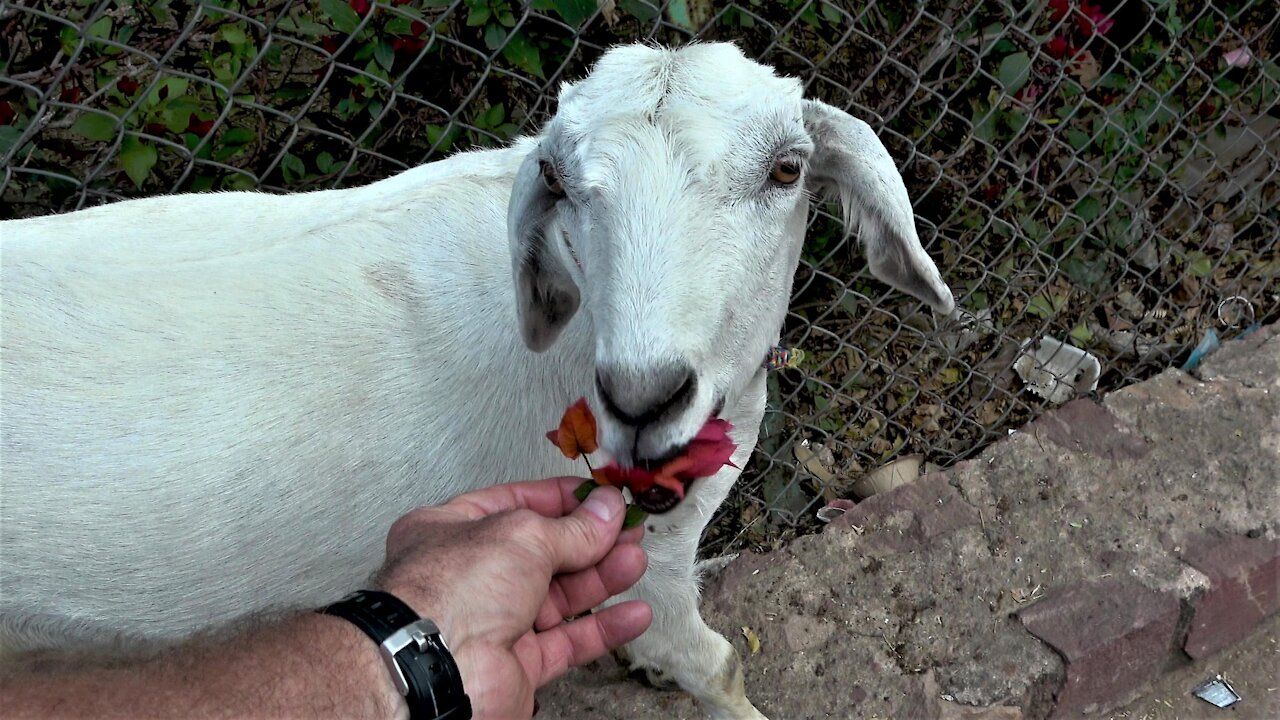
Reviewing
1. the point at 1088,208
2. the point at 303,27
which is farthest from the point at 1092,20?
the point at 303,27

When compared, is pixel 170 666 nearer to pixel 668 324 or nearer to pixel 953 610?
pixel 668 324

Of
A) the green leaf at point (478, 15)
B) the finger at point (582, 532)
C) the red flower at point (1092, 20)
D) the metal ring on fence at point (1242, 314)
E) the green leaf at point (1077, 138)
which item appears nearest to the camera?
the finger at point (582, 532)

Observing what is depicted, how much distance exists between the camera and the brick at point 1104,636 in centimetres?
274

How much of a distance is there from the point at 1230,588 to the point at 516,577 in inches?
102

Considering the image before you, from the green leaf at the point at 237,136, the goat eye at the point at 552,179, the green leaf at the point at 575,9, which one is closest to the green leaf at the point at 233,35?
the green leaf at the point at 237,136

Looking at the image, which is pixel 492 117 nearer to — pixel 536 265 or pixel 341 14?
pixel 341 14

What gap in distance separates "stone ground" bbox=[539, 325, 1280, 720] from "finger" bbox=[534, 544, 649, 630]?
1090 millimetres

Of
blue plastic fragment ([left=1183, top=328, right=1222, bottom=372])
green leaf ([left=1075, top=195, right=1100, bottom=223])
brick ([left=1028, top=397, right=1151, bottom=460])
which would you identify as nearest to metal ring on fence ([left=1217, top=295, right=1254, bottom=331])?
blue plastic fragment ([left=1183, top=328, right=1222, bottom=372])

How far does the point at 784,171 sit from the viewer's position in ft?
5.68

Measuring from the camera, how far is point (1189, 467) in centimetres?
323

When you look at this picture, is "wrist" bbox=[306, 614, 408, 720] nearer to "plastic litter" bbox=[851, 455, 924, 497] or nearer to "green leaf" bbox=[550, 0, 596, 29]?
"green leaf" bbox=[550, 0, 596, 29]

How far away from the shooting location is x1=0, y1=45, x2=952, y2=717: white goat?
1.66 m

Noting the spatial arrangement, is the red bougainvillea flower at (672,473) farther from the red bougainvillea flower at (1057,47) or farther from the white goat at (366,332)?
the red bougainvillea flower at (1057,47)

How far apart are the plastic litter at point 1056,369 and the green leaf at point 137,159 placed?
10.4 feet
